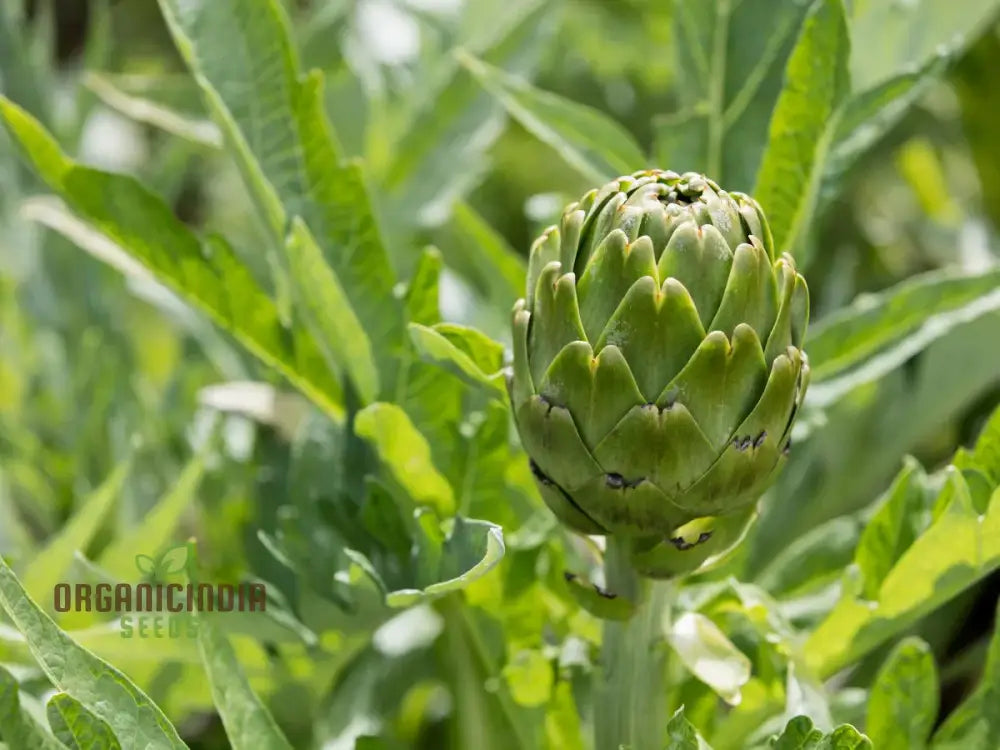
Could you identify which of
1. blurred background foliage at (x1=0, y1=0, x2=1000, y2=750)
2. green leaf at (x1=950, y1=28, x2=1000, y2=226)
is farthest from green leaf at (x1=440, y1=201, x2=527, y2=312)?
green leaf at (x1=950, y1=28, x2=1000, y2=226)

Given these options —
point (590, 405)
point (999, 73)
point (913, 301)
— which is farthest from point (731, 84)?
point (999, 73)

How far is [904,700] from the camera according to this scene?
17.9 inches

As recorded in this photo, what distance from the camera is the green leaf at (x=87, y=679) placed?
378 millimetres

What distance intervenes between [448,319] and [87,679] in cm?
31

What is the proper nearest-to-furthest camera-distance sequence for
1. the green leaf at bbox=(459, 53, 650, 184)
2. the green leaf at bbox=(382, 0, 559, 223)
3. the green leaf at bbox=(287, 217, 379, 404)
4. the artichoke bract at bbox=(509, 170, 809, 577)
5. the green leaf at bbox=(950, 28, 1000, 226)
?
the artichoke bract at bbox=(509, 170, 809, 577), the green leaf at bbox=(287, 217, 379, 404), the green leaf at bbox=(459, 53, 650, 184), the green leaf at bbox=(382, 0, 559, 223), the green leaf at bbox=(950, 28, 1000, 226)

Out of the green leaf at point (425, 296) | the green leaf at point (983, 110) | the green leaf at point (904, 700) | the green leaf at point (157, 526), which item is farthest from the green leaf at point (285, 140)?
the green leaf at point (983, 110)

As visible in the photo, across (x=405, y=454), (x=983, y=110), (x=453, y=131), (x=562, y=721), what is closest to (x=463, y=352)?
(x=405, y=454)

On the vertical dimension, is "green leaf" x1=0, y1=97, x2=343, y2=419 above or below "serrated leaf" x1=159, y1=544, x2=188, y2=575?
above

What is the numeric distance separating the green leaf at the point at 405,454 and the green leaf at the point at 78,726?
14 cm

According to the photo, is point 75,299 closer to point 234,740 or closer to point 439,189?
point 439,189

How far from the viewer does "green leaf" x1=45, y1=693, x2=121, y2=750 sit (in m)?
0.38

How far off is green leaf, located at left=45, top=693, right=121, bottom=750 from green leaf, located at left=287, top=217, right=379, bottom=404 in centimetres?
17

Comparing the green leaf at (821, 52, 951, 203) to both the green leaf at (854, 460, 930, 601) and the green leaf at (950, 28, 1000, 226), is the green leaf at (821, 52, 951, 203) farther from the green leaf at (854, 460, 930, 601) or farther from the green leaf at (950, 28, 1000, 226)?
the green leaf at (950, 28, 1000, 226)

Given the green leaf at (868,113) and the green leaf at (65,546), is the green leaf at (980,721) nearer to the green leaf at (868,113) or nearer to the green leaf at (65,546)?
the green leaf at (868,113)
